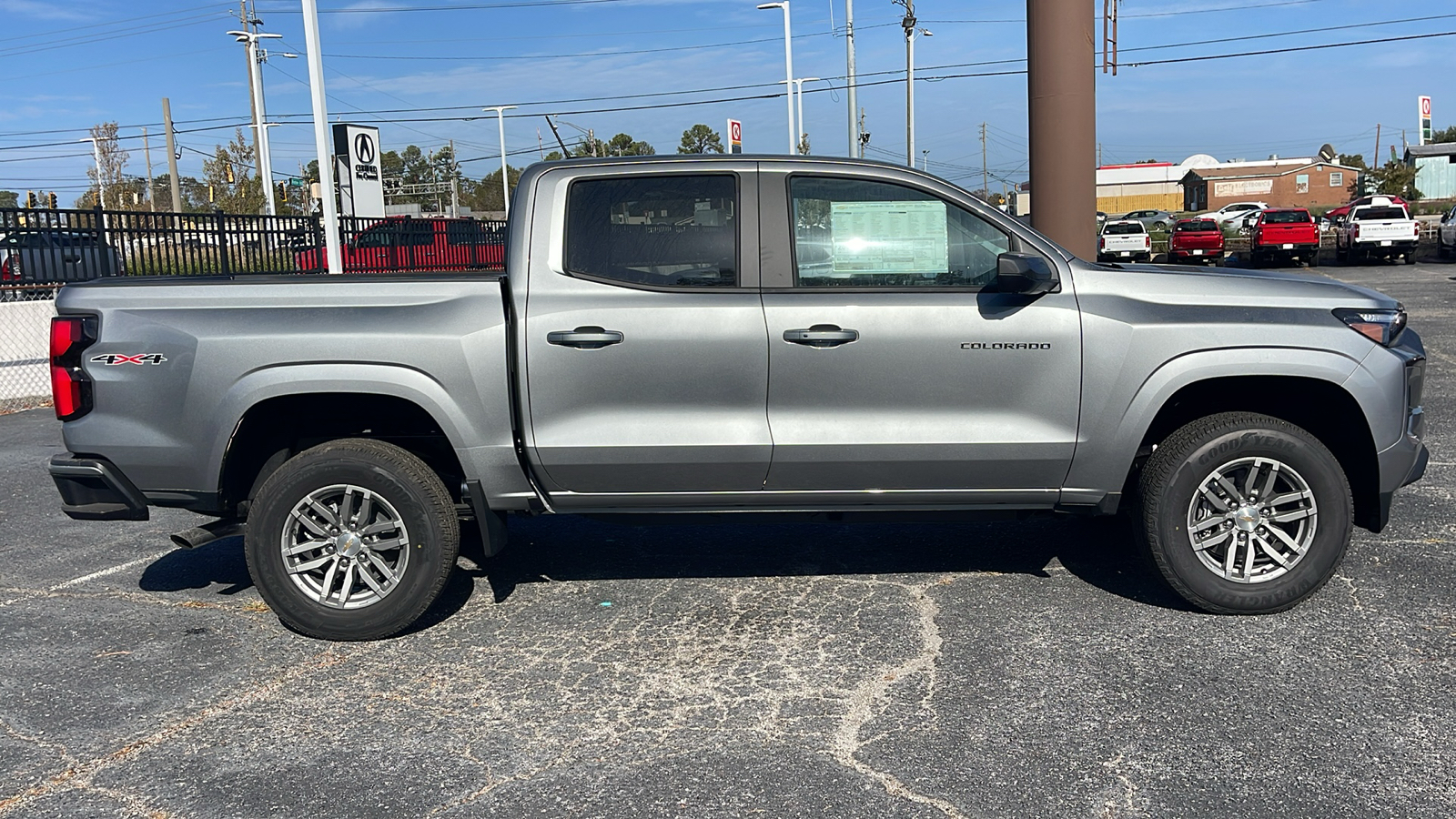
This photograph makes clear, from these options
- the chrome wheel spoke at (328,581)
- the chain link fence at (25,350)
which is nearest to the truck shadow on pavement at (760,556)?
the chrome wheel spoke at (328,581)

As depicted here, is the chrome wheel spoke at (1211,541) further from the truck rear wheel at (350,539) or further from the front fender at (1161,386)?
the truck rear wheel at (350,539)

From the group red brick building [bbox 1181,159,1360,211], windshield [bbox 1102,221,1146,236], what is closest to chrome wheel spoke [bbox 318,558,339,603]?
windshield [bbox 1102,221,1146,236]

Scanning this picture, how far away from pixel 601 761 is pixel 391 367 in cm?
187

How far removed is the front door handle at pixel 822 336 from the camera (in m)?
4.61

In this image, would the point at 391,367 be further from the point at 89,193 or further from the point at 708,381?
the point at 89,193

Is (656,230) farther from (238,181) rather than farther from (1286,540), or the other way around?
(238,181)

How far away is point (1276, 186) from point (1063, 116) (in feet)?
346

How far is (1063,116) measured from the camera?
10516 mm

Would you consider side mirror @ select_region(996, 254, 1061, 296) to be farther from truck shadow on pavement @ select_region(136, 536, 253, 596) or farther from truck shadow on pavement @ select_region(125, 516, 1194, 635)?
truck shadow on pavement @ select_region(136, 536, 253, 596)

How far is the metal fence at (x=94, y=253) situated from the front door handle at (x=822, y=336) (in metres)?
6.36

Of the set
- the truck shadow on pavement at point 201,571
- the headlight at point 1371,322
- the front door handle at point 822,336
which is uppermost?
the front door handle at point 822,336

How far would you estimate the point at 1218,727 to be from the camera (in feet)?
12.4

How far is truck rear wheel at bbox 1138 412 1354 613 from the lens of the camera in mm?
4652

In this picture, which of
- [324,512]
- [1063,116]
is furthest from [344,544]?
[1063,116]
